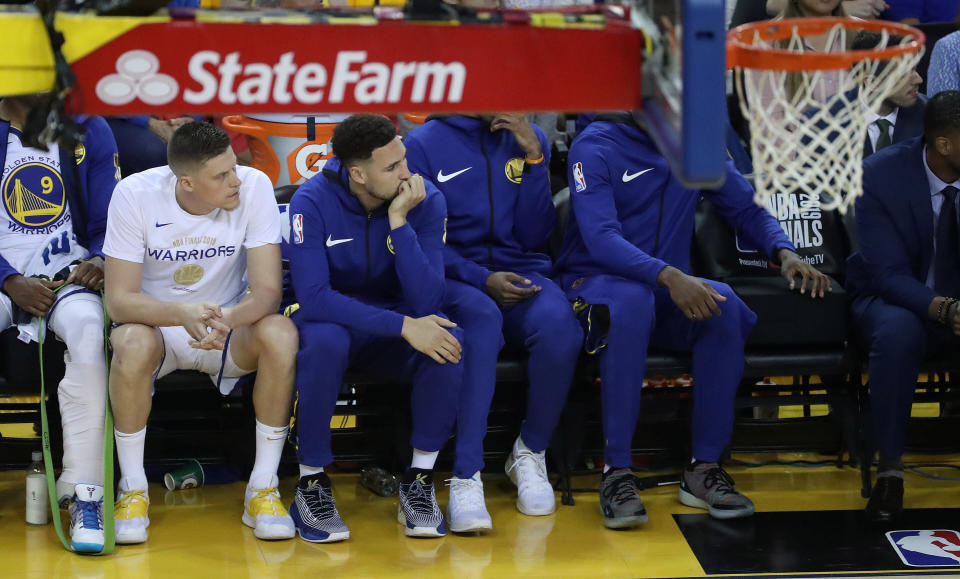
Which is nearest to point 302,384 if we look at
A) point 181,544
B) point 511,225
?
point 181,544

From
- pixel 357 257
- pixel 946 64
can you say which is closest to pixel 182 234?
pixel 357 257

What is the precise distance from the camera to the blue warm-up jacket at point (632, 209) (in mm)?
5023

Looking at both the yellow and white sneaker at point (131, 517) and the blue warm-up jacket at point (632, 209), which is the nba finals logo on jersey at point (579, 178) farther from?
the yellow and white sneaker at point (131, 517)

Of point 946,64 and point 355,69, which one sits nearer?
point 355,69

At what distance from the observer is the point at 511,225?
531 cm

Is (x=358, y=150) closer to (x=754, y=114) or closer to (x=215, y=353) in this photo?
(x=215, y=353)

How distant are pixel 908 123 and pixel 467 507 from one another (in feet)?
9.80

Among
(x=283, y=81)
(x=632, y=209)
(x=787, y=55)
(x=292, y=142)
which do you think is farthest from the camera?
(x=292, y=142)

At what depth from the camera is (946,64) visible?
19.9 feet

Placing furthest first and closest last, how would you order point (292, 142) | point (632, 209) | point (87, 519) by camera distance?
point (292, 142) → point (632, 209) → point (87, 519)

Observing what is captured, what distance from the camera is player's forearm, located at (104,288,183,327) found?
450 cm

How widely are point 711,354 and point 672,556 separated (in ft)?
2.92

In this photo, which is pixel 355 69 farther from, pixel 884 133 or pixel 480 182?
pixel 884 133

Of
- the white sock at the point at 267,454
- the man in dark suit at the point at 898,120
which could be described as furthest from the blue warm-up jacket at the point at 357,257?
the man in dark suit at the point at 898,120
